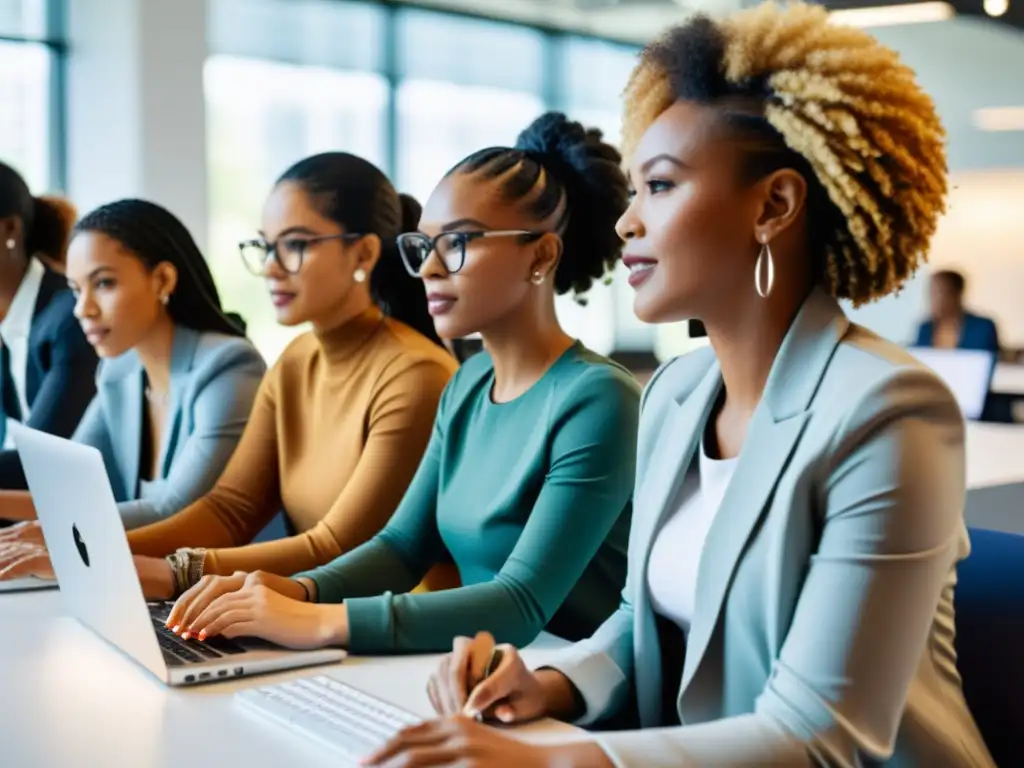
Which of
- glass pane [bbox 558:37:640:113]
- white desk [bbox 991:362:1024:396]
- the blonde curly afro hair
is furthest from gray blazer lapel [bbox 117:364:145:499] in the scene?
glass pane [bbox 558:37:640:113]

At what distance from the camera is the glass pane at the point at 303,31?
6.67 meters

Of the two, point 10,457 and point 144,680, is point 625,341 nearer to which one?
point 10,457

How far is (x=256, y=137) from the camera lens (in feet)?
22.4

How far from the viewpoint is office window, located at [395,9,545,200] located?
7637mm

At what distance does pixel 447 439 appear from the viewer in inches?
75.0

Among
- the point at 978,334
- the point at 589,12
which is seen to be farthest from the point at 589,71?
the point at 978,334

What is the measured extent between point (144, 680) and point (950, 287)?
251 inches

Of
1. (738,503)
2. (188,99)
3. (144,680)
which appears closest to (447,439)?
(144,680)

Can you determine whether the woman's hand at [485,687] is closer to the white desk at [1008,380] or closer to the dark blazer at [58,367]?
the dark blazer at [58,367]

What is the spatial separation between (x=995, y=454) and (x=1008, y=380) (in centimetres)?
332

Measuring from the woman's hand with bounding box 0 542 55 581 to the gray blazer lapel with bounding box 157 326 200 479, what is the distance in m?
0.53

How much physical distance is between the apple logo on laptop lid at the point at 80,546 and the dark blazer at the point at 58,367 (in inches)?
58.4

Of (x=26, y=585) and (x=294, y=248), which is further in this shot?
(x=294, y=248)

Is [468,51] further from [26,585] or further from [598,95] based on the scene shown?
[26,585]
